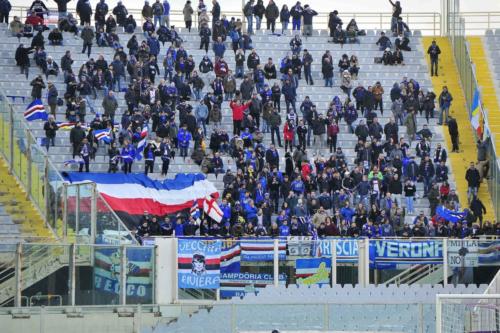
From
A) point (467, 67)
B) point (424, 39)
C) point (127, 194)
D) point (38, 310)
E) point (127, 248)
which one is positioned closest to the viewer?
point (38, 310)

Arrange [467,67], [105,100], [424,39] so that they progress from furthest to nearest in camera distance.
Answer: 1. [424,39]
2. [467,67]
3. [105,100]

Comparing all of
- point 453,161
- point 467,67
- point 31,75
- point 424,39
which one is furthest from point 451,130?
point 31,75

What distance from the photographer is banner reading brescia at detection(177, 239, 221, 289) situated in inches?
1435

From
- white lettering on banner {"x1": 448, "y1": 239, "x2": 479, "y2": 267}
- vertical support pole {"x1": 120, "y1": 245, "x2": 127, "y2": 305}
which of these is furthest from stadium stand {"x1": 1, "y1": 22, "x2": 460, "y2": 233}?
vertical support pole {"x1": 120, "y1": 245, "x2": 127, "y2": 305}

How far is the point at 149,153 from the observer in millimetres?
47156

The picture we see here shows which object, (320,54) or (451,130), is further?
(320,54)

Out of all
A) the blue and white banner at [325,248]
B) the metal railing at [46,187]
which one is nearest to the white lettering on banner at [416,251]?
the blue and white banner at [325,248]

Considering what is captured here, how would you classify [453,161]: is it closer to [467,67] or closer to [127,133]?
[467,67]

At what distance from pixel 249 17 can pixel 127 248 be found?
2805cm

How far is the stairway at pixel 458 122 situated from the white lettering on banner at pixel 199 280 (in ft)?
37.8

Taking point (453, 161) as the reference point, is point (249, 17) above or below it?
above

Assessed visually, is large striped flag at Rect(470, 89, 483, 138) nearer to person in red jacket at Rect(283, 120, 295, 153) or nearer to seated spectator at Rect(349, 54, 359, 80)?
seated spectator at Rect(349, 54, 359, 80)

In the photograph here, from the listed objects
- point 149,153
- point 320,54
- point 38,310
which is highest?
point 320,54

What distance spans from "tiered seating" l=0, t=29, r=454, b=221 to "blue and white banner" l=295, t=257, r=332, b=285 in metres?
8.75
